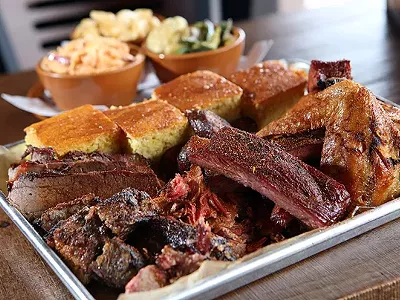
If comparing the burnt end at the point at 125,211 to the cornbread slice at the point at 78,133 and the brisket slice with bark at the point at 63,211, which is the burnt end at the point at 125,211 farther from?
the cornbread slice at the point at 78,133

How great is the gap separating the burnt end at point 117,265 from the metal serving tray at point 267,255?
57mm

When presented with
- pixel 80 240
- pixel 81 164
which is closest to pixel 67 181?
pixel 81 164

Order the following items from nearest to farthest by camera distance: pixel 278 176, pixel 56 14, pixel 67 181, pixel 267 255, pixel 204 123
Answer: pixel 267 255
pixel 278 176
pixel 67 181
pixel 204 123
pixel 56 14

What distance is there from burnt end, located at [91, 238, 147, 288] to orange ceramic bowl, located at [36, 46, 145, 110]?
3.81 ft

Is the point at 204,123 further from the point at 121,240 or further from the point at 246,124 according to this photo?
the point at 121,240

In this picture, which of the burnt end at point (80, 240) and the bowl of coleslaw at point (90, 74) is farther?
the bowl of coleslaw at point (90, 74)

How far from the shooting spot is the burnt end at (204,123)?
68.3 inches

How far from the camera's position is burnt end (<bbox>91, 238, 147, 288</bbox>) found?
127 centimetres

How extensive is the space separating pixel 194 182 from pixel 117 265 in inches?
12.2

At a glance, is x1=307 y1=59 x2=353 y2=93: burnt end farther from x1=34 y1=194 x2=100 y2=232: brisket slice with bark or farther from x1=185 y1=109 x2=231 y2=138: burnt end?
x1=34 y1=194 x2=100 y2=232: brisket slice with bark

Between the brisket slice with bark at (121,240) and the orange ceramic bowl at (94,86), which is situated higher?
the brisket slice with bark at (121,240)

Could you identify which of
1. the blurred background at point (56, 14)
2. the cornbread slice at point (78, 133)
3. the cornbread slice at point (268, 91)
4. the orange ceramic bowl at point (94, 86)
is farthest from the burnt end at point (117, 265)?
the blurred background at point (56, 14)

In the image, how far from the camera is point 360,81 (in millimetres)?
2521

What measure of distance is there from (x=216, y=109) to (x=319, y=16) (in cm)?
173
